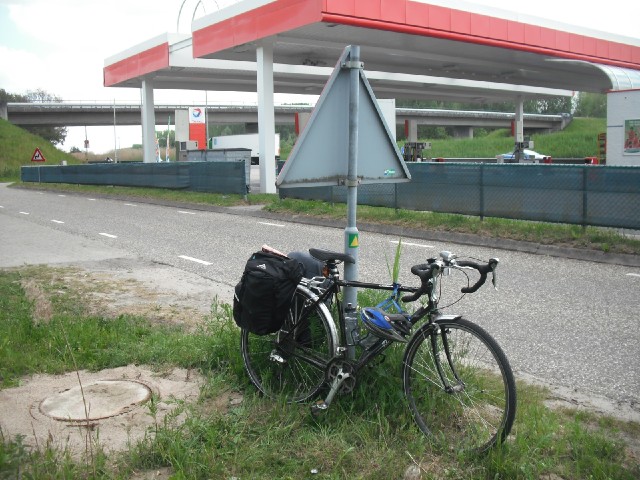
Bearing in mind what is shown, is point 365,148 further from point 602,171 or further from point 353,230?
point 602,171

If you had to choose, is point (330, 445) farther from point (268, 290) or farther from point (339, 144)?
point (339, 144)

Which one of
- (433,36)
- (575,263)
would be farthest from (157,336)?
(433,36)

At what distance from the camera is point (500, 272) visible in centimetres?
983

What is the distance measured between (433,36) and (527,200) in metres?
13.6

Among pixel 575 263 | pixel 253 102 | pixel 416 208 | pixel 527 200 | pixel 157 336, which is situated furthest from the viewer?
pixel 253 102

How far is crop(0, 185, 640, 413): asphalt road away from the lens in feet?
18.6

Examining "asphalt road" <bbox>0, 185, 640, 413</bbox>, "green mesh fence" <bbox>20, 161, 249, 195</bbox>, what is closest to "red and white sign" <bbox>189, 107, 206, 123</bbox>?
"green mesh fence" <bbox>20, 161, 249, 195</bbox>

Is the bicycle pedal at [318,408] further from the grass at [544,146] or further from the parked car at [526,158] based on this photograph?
the grass at [544,146]

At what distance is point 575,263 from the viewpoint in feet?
35.1

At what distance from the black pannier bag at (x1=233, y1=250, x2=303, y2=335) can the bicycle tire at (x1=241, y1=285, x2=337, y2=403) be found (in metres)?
0.12

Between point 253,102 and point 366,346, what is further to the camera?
point 253,102

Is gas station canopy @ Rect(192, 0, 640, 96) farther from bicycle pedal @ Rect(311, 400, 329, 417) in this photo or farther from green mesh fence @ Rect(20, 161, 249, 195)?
bicycle pedal @ Rect(311, 400, 329, 417)

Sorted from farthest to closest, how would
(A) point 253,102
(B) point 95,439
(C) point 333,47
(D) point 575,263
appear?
1. (A) point 253,102
2. (C) point 333,47
3. (D) point 575,263
4. (B) point 95,439

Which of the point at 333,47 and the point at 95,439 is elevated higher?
the point at 333,47
